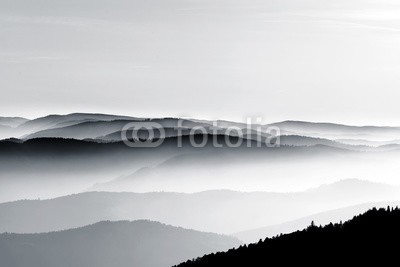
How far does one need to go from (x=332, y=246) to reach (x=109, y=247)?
54.2 m

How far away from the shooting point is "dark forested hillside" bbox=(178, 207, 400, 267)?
33.0 m

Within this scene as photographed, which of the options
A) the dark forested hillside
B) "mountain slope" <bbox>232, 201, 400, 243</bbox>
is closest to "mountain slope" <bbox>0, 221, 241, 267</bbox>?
"mountain slope" <bbox>232, 201, 400, 243</bbox>

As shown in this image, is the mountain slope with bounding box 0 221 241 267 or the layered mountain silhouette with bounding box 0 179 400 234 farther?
the layered mountain silhouette with bounding box 0 179 400 234

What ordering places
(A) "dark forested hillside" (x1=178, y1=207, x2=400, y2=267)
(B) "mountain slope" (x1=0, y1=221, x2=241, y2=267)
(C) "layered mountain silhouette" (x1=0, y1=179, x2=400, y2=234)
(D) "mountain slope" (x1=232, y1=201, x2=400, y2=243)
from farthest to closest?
(C) "layered mountain silhouette" (x1=0, y1=179, x2=400, y2=234)
(D) "mountain slope" (x1=232, y1=201, x2=400, y2=243)
(B) "mountain slope" (x1=0, y1=221, x2=241, y2=267)
(A) "dark forested hillside" (x1=178, y1=207, x2=400, y2=267)

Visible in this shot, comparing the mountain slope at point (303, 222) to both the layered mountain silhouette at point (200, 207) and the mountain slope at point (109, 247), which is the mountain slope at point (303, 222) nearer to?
the layered mountain silhouette at point (200, 207)

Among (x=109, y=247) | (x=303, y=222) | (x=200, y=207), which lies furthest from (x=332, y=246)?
(x=200, y=207)

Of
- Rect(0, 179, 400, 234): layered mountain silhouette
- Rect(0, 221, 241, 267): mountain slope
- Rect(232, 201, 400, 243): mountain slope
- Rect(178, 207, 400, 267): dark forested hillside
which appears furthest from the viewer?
Rect(0, 179, 400, 234): layered mountain silhouette

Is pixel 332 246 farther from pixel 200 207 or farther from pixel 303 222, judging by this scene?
pixel 200 207

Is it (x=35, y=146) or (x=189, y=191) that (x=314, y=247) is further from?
(x=35, y=146)

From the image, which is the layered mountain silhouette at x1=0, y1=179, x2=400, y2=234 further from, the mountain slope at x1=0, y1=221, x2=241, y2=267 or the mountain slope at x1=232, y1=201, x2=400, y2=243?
the mountain slope at x1=0, y1=221, x2=241, y2=267

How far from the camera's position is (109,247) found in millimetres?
85438

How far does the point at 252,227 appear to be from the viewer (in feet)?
401

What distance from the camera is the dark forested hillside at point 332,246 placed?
1298 inches

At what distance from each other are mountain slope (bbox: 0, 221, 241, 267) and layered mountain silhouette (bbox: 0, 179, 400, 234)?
33.8ft
